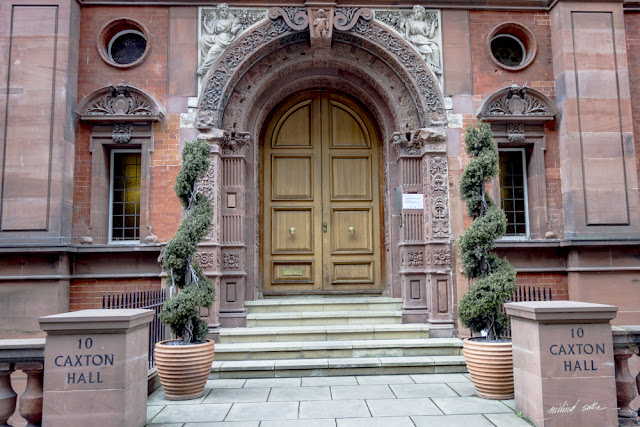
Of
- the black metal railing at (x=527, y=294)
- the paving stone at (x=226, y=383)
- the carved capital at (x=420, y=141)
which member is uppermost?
the carved capital at (x=420, y=141)

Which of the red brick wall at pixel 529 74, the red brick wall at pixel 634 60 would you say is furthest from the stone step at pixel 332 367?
the red brick wall at pixel 634 60

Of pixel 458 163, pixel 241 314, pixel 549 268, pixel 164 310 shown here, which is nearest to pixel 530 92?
pixel 458 163

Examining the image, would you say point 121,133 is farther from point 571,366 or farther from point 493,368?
point 571,366

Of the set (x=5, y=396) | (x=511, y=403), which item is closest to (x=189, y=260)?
(x=5, y=396)

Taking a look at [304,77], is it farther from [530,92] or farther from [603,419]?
[603,419]

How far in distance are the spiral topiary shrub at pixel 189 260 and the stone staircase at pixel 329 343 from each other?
123cm

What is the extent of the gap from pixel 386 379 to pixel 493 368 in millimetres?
1676

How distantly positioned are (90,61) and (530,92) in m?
8.18

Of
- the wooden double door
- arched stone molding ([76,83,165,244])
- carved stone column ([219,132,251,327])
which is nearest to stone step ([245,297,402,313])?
carved stone column ([219,132,251,327])

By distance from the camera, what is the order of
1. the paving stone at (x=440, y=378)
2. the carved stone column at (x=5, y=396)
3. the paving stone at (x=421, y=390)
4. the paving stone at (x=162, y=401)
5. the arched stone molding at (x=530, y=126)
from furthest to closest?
the arched stone molding at (x=530, y=126) → the paving stone at (x=440, y=378) → the paving stone at (x=421, y=390) → the paving stone at (x=162, y=401) → the carved stone column at (x=5, y=396)

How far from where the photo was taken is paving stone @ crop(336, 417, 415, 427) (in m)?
4.84

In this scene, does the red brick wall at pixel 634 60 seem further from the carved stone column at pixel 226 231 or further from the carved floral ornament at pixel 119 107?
the carved floral ornament at pixel 119 107

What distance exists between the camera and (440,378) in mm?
6758

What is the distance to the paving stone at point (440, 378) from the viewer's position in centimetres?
658
